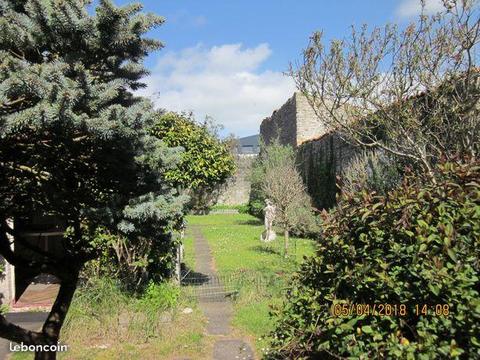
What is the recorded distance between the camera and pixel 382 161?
10.9 meters

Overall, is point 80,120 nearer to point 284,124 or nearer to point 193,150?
point 193,150

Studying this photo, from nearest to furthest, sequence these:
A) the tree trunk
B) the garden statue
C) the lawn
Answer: the tree trunk
the lawn
the garden statue

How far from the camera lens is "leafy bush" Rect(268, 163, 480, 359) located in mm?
2010

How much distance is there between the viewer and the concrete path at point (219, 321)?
5.43m

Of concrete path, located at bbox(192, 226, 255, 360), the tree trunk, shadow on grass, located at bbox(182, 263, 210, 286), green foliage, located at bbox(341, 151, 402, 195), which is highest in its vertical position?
green foliage, located at bbox(341, 151, 402, 195)

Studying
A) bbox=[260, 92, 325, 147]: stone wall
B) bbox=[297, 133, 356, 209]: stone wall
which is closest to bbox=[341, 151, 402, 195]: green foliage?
bbox=[297, 133, 356, 209]: stone wall

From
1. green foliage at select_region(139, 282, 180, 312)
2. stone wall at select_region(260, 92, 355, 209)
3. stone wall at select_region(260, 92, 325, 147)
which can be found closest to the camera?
green foliage at select_region(139, 282, 180, 312)

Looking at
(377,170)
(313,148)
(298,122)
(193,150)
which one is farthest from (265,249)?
(298,122)

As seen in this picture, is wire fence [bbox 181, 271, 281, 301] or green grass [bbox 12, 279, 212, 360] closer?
green grass [bbox 12, 279, 212, 360]

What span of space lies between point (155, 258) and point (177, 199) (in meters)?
5.16

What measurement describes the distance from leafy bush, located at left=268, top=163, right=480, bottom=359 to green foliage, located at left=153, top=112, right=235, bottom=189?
6528 mm

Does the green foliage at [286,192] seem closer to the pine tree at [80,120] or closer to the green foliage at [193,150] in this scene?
the green foliage at [193,150]

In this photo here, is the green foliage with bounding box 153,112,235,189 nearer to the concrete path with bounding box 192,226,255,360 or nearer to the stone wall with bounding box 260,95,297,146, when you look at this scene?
the concrete path with bounding box 192,226,255,360

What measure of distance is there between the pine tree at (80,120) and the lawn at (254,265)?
137 centimetres
